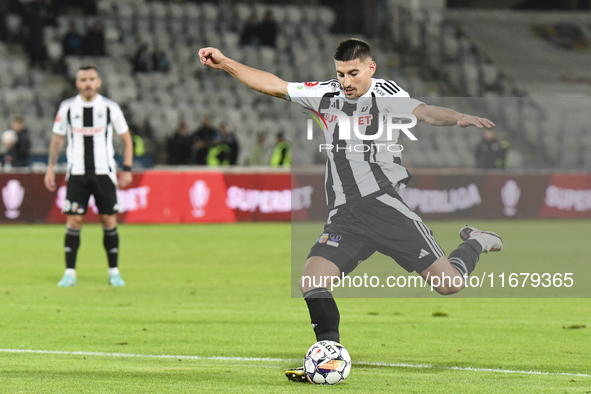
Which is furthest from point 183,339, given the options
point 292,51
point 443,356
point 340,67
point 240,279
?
point 292,51

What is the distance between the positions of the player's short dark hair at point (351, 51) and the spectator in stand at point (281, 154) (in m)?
16.9

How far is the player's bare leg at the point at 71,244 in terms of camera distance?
10.0 meters

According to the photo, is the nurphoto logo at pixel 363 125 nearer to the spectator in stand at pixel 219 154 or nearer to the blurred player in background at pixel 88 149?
the blurred player in background at pixel 88 149

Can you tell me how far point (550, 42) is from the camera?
112ft

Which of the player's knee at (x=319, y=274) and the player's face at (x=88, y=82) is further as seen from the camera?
the player's face at (x=88, y=82)

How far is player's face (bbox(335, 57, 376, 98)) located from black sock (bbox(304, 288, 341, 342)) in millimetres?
1193

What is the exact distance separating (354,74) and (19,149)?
1615 centimetres

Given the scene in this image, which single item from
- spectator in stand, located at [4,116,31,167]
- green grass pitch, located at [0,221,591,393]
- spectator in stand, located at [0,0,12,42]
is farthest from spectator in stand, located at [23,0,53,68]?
green grass pitch, located at [0,221,591,393]

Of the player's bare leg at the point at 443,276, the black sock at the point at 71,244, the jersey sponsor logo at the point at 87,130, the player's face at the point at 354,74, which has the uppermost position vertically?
the player's face at the point at 354,74

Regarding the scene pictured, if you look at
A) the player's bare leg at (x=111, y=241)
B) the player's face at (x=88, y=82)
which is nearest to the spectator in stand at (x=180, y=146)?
the player's bare leg at (x=111, y=241)

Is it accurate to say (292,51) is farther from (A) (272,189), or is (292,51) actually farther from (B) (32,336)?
(B) (32,336)

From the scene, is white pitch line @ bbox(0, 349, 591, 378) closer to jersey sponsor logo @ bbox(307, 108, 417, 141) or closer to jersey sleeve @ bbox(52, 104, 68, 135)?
jersey sponsor logo @ bbox(307, 108, 417, 141)

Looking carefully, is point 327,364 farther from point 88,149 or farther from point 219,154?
point 219,154

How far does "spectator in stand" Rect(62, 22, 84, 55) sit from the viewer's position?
82.7 ft
